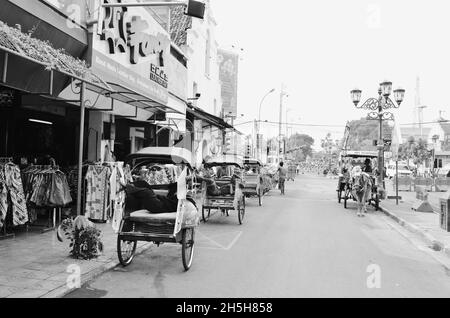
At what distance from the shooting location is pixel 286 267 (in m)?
7.41

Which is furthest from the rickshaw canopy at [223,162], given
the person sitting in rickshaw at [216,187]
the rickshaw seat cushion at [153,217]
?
the rickshaw seat cushion at [153,217]

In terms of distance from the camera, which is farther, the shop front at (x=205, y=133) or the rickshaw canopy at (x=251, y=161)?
the shop front at (x=205, y=133)

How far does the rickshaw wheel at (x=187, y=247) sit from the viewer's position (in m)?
6.93

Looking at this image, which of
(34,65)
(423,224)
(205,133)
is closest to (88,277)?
(34,65)

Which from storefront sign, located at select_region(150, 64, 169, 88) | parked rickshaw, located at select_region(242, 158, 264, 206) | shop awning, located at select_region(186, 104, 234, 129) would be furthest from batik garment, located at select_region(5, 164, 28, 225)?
shop awning, located at select_region(186, 104, 234, 129)

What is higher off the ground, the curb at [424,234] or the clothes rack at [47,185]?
the clothes rack at [47,185]

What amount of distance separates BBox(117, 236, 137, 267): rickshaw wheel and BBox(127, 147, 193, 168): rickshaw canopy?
5.39 ft

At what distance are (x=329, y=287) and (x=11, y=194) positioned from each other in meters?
6.18

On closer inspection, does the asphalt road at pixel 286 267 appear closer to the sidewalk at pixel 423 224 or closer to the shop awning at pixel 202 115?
the sidewalk at pixel 423 224

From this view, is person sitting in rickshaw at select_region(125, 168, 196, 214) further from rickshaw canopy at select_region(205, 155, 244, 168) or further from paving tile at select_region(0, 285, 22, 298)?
rickshaw canopy at select_region(205, 155, 244, 168)

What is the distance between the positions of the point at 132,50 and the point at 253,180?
8302 mm

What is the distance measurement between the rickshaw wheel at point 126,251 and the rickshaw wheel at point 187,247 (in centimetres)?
101
